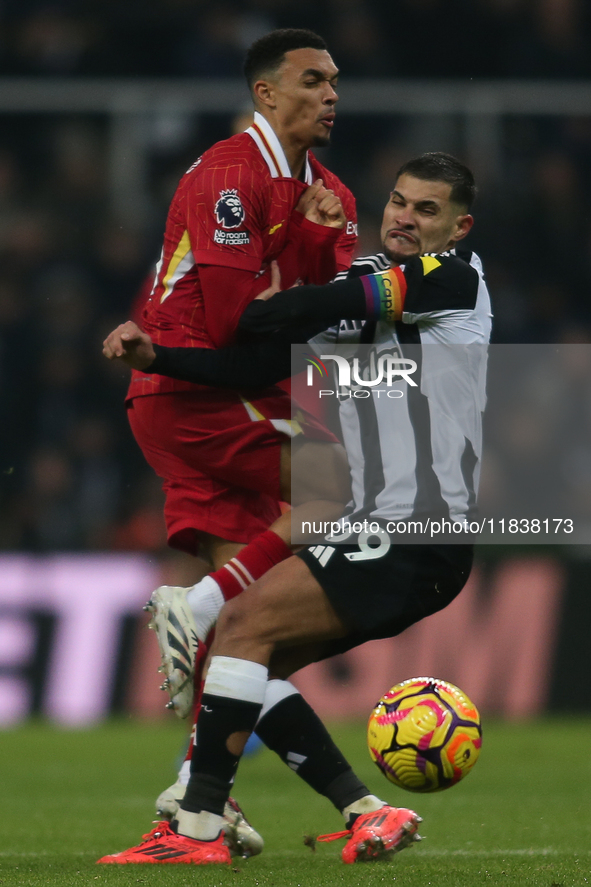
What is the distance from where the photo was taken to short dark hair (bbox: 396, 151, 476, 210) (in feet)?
12.9

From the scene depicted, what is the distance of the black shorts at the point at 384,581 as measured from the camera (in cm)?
352

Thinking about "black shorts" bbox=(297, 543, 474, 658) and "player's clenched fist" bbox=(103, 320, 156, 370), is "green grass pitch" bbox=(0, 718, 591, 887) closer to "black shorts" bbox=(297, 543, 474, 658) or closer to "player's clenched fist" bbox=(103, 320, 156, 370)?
"black shorts" bbox=(297, 543, 474, 658)

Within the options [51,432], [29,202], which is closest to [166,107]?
[29,202]

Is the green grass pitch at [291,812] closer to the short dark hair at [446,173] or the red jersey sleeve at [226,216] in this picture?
the red jersey sleeve at [226,216]

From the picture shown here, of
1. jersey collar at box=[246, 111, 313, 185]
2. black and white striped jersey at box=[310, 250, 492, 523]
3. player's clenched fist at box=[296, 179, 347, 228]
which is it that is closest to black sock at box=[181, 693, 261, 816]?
black and white striped jersey at box=[310, 250, 492, 523]

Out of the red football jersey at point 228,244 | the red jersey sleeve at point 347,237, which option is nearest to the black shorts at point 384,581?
the red football jersey at point 228,244

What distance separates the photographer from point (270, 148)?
4.01 metres

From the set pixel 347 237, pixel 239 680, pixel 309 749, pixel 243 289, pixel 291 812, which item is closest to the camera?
pixel 239 680

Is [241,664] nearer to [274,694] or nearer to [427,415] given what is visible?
[274,694]

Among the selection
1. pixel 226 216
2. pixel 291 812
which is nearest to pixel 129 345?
pixel 226 216

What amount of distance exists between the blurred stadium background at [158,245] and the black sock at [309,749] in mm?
4172

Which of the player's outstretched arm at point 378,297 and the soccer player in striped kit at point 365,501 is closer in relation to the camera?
the soccer player in striped kit at point 365,501

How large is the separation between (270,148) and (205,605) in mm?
1371

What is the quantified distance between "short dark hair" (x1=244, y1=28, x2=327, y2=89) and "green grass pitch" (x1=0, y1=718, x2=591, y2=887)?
2.37 meters
